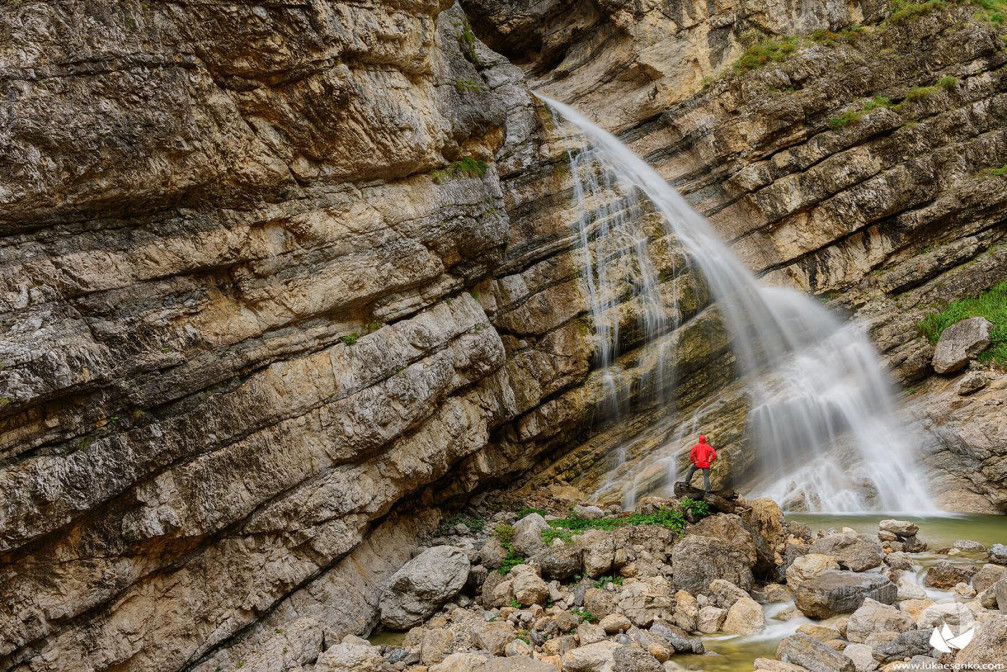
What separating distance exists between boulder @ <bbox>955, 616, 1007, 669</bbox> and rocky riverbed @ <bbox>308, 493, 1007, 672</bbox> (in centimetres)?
1

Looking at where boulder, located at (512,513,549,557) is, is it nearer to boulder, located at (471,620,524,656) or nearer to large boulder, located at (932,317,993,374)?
boulder, located at (471,620,524,656)

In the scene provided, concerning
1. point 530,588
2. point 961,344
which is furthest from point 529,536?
point 961,344

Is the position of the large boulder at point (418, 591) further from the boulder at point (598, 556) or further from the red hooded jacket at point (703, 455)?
the red hooded jacket at point (703, 455)

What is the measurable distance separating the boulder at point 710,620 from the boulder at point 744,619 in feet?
0.23

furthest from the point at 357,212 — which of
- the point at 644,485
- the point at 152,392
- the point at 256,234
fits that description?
the point at 644,485

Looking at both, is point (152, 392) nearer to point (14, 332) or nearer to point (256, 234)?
point (14, 332)

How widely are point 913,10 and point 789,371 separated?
11636mm

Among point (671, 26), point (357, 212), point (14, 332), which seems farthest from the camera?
point (671, 26)

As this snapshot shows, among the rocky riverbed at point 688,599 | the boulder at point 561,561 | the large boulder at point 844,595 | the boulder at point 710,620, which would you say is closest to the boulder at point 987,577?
the rocky riverbed at point 688,599

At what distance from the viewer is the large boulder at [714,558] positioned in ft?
30.1

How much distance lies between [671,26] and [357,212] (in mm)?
13093

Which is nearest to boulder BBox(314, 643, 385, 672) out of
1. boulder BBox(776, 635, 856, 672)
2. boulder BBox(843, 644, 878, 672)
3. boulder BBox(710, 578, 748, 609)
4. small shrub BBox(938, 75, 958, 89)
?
boulder BBox(710, 578, 748, 609)

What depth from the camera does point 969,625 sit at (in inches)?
266

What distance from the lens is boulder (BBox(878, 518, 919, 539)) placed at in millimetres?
10391
